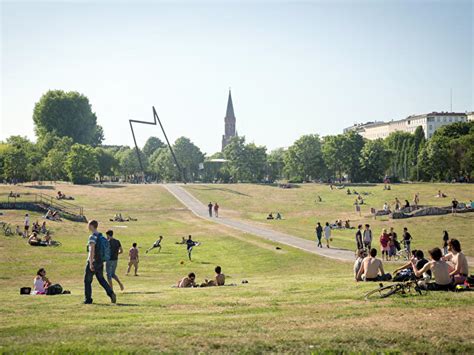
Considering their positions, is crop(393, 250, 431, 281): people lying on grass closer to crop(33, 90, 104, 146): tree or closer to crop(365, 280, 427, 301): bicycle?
crop(365, 280, 427, 301): bicycle

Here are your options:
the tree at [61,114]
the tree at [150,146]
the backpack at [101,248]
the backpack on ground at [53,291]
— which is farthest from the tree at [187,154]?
the backpack at [101,248]

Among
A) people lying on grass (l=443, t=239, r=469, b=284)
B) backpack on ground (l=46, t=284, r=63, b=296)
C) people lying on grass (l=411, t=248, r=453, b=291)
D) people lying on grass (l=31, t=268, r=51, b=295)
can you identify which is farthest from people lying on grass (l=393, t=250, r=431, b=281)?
people lying on grass (l=31, t=268, r=51, b=295)

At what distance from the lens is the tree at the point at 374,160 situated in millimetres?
136375

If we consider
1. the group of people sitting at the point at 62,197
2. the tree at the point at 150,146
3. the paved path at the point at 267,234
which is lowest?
the paved path at the point at 267,234

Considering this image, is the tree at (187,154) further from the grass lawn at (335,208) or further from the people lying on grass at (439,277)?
the people lying on grass at (439,277)

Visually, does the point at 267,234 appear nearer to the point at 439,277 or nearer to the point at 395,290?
the point at 439,277

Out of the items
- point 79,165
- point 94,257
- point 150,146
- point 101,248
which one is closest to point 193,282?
point 101,248

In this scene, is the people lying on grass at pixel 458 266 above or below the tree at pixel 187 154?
below

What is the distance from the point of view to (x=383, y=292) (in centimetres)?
1780

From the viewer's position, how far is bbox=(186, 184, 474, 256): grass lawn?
2052 inches

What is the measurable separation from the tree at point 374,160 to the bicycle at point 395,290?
121 m

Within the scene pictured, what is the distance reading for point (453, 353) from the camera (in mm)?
12250

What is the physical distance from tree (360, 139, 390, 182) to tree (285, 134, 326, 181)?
1165 centimetres

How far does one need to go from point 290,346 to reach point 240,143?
437ft
